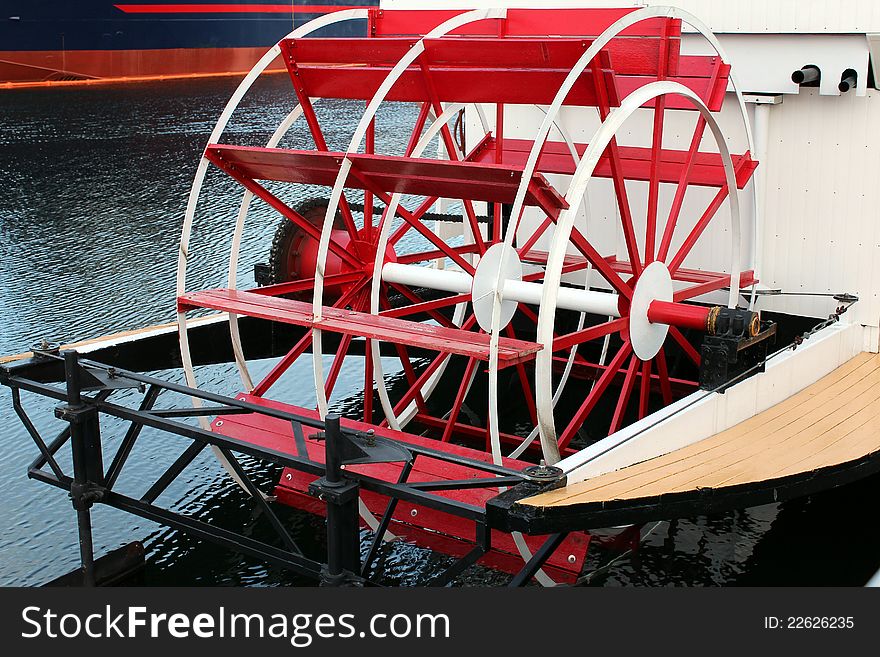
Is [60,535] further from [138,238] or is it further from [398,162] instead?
[138,238]

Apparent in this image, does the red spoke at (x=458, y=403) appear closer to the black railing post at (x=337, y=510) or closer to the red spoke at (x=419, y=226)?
the red spoke at (x=419, y=226)

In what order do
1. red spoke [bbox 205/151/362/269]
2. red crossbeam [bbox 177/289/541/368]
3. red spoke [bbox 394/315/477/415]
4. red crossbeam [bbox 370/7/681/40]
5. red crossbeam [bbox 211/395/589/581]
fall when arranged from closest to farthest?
red crossbeam [bbox 177/289/541/368]
red crossbeam [bbox 211/395/589/581]
red spoke [bbox 205/151/362/269]
red crossbeam [bbox 370/7/681/40]
red spoke [bbox 394/315/477/415]

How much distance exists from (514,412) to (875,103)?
8.43ft

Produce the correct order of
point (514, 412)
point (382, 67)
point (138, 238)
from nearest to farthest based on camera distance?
point (382, 67)
point (514, 412)
point (138, 238)

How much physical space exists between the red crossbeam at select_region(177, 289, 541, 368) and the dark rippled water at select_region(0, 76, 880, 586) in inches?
30.4

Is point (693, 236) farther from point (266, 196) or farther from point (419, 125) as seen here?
point (266, 196)

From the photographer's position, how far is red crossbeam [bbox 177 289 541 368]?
13.1ft

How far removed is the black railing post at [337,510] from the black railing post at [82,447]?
981 millimetres

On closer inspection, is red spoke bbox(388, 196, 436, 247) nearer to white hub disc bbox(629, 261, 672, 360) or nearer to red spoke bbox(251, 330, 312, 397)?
red spoke bbox(251, 330, 312, 397)

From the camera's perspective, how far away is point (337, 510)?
3.46m

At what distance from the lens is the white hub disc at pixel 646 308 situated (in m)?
4.54

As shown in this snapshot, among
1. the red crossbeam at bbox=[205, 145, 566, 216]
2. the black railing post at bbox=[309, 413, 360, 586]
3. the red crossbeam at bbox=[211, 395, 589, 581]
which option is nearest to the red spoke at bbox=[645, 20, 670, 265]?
the red crossbeam at bbox=[205, 145, 566, 216]

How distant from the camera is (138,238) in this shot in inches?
423

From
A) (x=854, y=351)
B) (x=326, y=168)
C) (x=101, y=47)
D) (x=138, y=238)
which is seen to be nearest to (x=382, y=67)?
(x=326, y=168)
